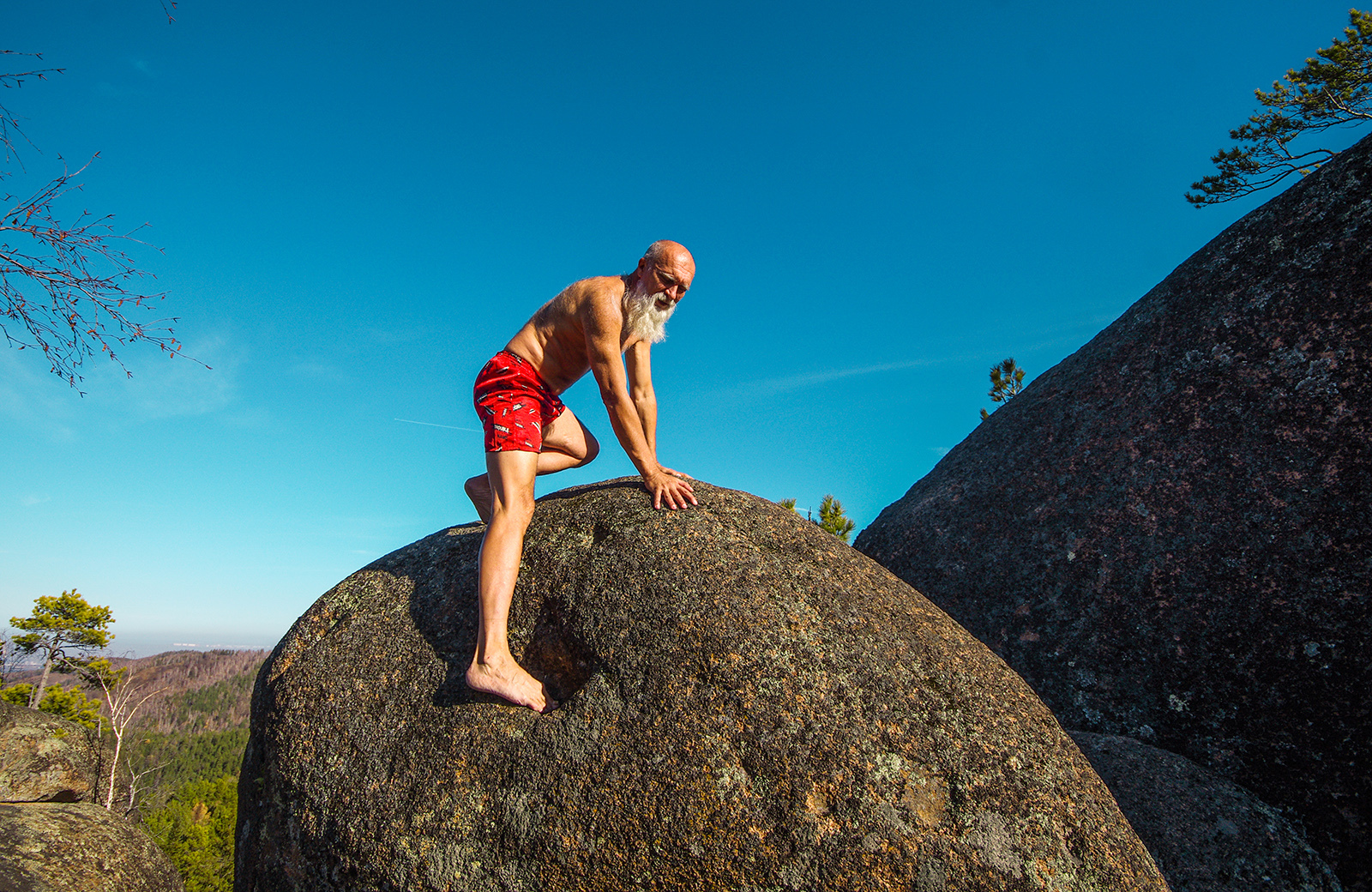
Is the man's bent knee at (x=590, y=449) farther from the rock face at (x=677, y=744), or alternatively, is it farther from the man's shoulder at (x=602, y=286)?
the man's shoulder at (x=602, y=286)

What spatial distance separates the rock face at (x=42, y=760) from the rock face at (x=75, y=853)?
6.26 metres

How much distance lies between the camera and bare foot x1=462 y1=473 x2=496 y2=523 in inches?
189

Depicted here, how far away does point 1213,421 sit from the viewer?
5.03m

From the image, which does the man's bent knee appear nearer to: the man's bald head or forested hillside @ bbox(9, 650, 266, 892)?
the man's bald head

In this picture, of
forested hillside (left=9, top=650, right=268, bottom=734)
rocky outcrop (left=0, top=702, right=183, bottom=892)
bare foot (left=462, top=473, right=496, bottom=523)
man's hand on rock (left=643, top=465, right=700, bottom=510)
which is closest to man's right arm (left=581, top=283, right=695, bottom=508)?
man's hand on rock (left=643, top=465, right=700, bottom=510)

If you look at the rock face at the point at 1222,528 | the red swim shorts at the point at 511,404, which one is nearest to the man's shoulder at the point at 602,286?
the red swim shorts at the point at 511,404

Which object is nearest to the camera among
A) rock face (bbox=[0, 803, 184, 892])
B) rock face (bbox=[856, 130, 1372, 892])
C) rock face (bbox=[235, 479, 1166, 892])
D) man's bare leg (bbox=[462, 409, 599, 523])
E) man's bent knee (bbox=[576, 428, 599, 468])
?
rock face (bbox=[235, 479, 1166, 892])

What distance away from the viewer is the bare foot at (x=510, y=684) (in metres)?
3.52

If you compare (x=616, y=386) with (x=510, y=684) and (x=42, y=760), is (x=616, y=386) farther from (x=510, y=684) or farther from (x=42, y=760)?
(x=42, y=760)

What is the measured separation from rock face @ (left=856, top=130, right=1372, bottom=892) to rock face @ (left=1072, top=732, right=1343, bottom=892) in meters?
0.20

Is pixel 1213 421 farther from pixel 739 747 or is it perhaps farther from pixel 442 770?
pixel 442 770

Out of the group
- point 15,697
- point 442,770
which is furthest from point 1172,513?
point 15,697

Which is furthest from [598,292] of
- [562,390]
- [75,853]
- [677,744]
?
[75,853]

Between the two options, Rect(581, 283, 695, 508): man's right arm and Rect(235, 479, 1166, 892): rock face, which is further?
Rect(581, 283, 695, 508): man's right arm
